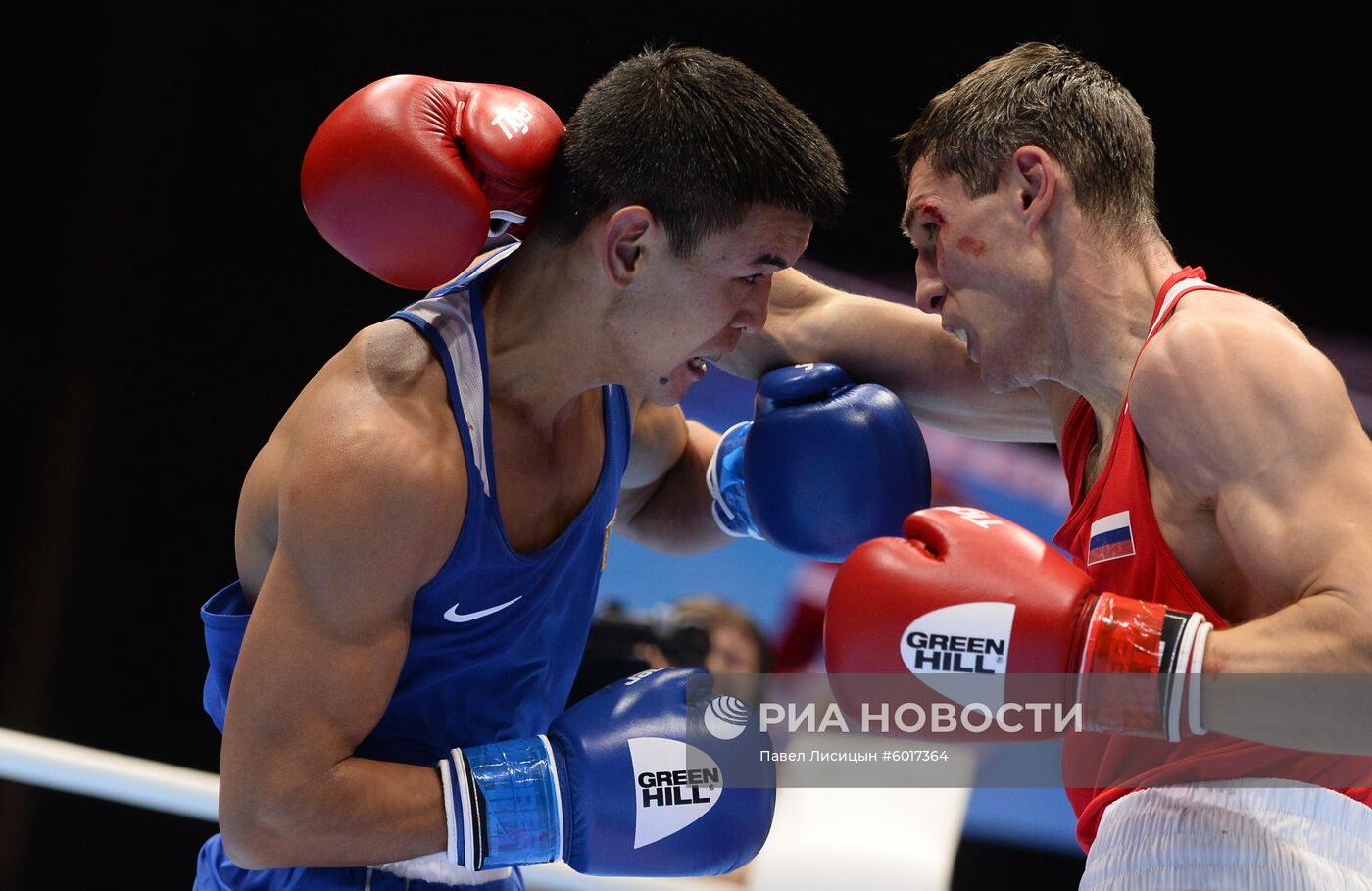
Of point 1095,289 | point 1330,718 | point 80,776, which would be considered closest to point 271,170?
point 80,776

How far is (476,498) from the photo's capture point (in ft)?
6.57

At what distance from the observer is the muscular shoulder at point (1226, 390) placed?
5.45 ft

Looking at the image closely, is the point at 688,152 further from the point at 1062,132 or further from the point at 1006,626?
the point at 1006,626

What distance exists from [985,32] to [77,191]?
3051 mm

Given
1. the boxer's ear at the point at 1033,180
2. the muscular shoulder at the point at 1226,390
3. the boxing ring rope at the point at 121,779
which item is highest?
the boxer's ear at the point at 1033,180

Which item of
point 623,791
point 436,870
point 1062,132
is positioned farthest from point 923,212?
point 436,870

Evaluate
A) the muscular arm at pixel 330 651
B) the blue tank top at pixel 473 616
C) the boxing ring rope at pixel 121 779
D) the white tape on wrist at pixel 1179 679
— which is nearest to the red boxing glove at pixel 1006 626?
the white tape on wrist at pixel 1179 679

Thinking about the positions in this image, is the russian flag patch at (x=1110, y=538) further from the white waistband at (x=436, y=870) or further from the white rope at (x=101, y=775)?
the white rope at (x=101, y=775)

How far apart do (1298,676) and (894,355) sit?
3.95ft

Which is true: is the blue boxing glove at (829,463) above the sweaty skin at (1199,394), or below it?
below

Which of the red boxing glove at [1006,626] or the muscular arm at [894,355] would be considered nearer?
the red boxing glove at [1006,626]

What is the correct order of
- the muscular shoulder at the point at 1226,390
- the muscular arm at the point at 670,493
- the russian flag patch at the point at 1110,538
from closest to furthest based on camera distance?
the muscular shoulder at the point at 1226,390, the russian flag patch at the point at 1110,538, the muscular arm at the point at 670,493

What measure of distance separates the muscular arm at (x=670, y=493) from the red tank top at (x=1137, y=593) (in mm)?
1000

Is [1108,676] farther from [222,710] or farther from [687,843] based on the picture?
[222,710]
